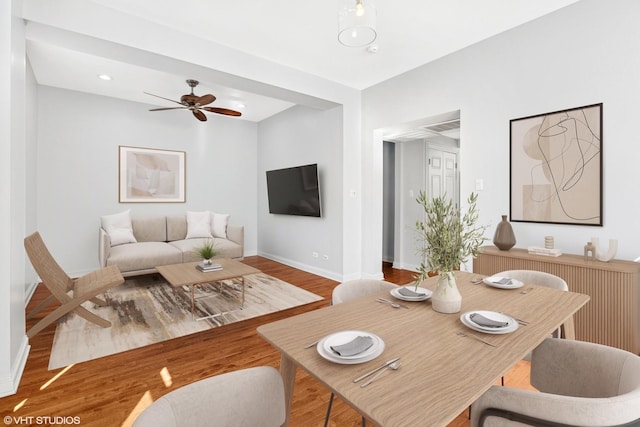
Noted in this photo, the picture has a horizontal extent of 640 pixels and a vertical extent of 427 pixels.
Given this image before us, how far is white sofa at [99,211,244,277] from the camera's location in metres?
4.23

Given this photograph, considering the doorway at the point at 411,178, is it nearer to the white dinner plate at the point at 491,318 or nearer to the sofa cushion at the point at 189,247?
the sofa cushion at the point at 189,247

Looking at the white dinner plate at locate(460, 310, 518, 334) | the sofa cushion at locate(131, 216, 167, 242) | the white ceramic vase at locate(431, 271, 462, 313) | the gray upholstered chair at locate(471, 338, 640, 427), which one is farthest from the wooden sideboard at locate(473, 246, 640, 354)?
the sofa cushion at locate(131, 216, 167, 242)

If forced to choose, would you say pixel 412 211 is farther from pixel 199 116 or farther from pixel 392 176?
pixel 199 116

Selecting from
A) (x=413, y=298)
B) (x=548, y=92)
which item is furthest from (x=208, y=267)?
(x=548, y=92)

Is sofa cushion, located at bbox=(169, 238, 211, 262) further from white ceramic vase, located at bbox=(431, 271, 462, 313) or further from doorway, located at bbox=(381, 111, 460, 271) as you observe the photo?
white ceramic vase, located at bbox=(431, 271, 462, 313)

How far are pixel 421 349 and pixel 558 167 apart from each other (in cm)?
266

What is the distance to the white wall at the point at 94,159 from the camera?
4.61m

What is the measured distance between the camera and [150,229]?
5230mm

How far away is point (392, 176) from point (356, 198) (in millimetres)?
1530

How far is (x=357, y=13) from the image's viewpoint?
6.13 ft

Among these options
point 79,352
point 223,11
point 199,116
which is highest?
point 223,11

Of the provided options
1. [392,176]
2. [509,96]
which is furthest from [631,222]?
[392,176]

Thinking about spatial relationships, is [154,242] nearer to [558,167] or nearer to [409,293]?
[409,293]

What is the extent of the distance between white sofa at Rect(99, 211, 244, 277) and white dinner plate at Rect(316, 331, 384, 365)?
13.1 ft
